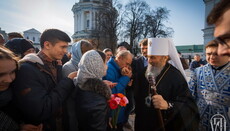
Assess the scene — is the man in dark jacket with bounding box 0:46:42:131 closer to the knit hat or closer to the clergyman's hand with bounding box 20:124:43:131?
the clergyman's hand with bounding box 20:124:43:131

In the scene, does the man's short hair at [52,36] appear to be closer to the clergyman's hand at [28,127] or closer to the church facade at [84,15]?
the clergyman's hand at [28,127]

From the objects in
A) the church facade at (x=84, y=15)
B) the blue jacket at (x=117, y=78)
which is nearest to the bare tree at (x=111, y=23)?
the church facade at (x=84, y=15)

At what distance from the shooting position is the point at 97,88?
171 cm

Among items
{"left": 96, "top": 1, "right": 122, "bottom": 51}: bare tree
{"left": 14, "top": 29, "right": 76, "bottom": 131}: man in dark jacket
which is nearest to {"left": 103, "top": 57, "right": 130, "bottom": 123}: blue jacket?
{"left": 14, "top": 29, "right": 76, "bottom": 131}: man in dark jacket

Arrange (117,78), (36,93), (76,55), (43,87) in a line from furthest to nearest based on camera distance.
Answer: (117,78)
(76,55)
(43,87)
(36,93)

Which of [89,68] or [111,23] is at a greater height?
[111,23]

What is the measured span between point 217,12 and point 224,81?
1933 millimetres

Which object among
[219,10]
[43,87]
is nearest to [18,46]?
[43,87]

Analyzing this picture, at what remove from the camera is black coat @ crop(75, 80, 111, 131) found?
1.68 meters

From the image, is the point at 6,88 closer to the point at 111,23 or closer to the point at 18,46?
the point at 18,46

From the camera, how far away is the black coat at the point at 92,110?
168 centimetres

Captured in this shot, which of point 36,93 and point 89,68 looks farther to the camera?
point 89,68

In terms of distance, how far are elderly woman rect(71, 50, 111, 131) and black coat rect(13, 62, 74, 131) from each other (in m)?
0.21

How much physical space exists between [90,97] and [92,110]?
6.1 inches
